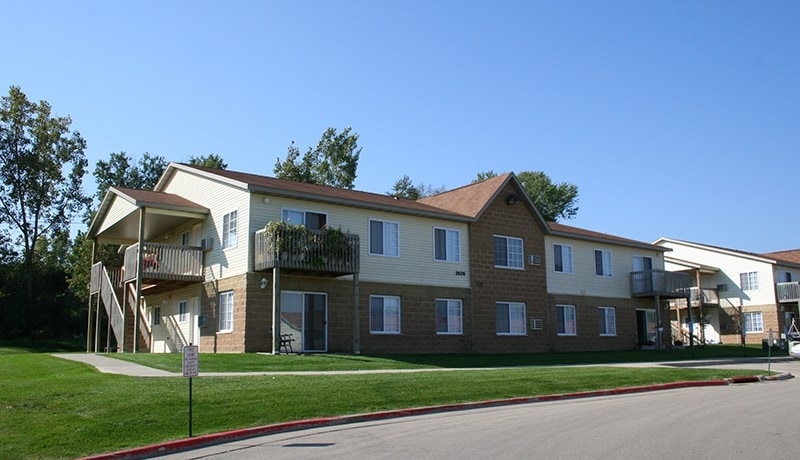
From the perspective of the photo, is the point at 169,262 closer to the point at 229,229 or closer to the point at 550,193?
the point at 229,229

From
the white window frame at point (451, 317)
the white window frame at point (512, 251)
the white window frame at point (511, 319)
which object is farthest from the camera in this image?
the white window frame at point (512, 251)

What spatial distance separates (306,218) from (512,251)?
34.2ft

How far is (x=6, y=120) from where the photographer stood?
151 feet

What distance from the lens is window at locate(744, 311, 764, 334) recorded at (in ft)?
161

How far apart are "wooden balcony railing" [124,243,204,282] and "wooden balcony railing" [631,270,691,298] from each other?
73.3ft

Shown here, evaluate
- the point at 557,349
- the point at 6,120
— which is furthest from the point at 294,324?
the point at 6,120

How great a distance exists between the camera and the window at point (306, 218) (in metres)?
25.7

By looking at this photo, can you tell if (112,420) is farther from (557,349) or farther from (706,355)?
(706,355)

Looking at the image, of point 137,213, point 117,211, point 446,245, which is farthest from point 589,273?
point 117,211

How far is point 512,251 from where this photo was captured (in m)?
32.4

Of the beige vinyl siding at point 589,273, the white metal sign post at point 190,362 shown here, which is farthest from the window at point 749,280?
the white metal sign post at point 190,362

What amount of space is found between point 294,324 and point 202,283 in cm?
456

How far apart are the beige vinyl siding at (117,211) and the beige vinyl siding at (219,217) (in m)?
2.59

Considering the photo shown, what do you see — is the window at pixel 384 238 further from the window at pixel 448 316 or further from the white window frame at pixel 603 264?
the white window frame at pixel 603 264
